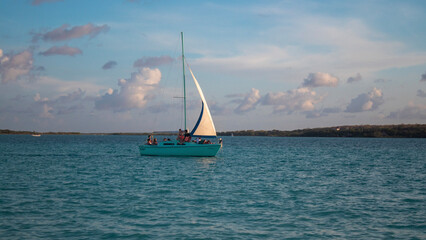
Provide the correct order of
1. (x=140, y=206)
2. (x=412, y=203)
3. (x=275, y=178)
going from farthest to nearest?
1. (x=275, y=178)
2. (x=412, y=203)
3. (x=140, y=206)

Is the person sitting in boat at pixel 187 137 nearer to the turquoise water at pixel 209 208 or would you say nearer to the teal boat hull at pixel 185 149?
the teal boat hull at pixel 185 149

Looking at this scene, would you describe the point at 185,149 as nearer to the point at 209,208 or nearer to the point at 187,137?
the point at 187,137

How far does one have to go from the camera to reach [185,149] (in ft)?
159

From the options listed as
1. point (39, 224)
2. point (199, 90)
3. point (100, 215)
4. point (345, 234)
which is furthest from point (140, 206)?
point (199, 90)

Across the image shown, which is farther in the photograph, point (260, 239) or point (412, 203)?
point (412, 203)

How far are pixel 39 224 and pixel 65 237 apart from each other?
2.40 meters

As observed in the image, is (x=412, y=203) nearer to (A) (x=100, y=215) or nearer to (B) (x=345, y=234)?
(B) (x=345, y=234)

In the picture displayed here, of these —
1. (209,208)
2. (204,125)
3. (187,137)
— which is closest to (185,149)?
(187,137)

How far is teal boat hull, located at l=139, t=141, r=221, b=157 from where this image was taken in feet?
157

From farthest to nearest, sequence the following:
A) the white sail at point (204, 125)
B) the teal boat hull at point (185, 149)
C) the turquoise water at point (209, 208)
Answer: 1. the teal boat hull at point (185, 149)
2. the white sail at point (204, 125)
3. the turquoise water at point (209, 208)

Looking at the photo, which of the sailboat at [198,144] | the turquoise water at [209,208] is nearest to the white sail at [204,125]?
the sailboat at [198,144]

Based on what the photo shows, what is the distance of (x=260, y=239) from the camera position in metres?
14.0

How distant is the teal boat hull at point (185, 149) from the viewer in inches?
1884

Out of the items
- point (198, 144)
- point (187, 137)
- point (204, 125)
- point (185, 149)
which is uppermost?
point (204, 125)
